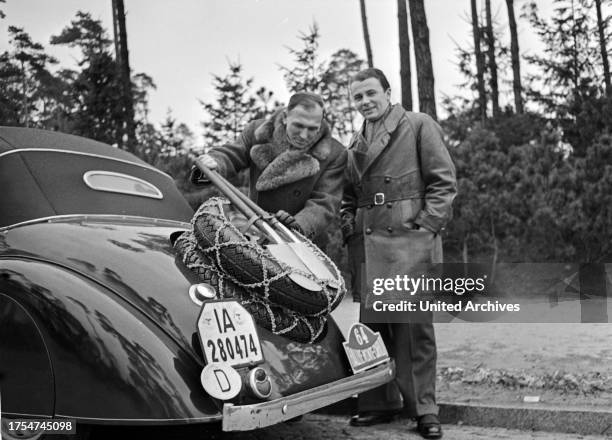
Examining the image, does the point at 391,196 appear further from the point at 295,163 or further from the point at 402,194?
the point at 295,163

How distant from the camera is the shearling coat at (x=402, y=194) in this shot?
365 centimetres

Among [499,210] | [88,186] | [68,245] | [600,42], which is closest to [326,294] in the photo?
[68,245]

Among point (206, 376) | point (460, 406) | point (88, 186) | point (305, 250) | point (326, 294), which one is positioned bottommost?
point (460, 406)

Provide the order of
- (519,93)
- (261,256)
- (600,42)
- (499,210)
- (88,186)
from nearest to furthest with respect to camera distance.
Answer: (261,256)
(88,186)
(499,210)
(600,42)
(519,93)

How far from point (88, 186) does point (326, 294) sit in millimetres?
1482

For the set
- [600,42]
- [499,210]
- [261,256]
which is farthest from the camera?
[600,42]

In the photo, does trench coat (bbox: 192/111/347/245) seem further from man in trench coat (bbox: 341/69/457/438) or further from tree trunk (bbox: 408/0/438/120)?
tree trunk (bbox: 408/0/438/120)

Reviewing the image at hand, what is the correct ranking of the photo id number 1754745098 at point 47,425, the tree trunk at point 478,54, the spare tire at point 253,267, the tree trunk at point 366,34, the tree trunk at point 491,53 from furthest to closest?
1. the tree trunk at point 491,53
2. the tree trunk at point 478,54
3. the tree trunk at point 366,34
4. the spare tire at point 253,267
5. the photo id number 1754745098 at point 47,425

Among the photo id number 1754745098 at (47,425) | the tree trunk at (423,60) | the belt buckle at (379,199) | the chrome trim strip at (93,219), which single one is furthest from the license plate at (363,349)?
the tree trunk at (423,60)

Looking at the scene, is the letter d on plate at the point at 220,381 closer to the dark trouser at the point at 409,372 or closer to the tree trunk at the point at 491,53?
the dark trouser at the point at 409,372

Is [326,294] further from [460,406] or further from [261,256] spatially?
Answer: [460,406]

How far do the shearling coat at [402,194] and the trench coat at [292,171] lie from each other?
180 mm

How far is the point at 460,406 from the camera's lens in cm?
380

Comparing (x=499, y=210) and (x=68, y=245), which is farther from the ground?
(x=499, y=210)
